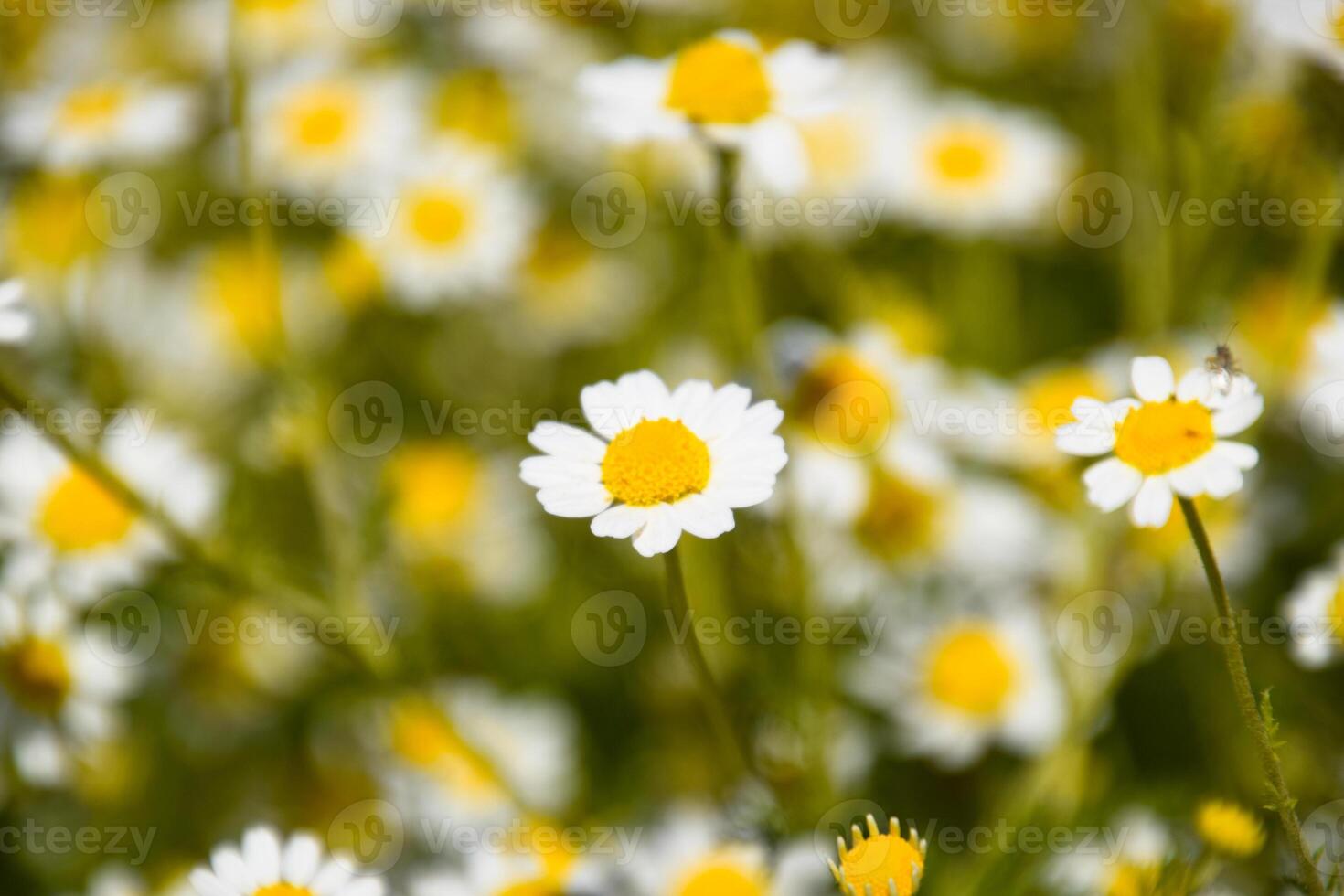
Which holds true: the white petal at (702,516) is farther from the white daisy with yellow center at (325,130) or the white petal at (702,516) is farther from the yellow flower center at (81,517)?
the white daisy with yellow center at (325,130)

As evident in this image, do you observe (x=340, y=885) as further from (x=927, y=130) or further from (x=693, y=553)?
(x=927, y=130)

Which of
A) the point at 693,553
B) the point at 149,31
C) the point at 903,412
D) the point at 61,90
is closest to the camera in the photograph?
the point at 903,412

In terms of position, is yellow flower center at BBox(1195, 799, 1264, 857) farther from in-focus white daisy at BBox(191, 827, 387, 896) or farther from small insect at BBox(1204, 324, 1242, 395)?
in-focus white daisy at BBox(191, 827, 387, 896)

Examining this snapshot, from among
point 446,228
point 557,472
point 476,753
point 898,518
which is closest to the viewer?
point 557,472

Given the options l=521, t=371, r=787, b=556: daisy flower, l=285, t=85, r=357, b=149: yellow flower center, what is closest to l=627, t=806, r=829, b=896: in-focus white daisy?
l=521, t=371, r=787, b=556: daisy flower

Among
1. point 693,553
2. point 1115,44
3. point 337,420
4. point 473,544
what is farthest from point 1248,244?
point 337,420

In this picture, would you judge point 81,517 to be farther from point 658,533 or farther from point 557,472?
point 658,533

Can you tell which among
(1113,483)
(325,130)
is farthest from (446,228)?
(1113,483)

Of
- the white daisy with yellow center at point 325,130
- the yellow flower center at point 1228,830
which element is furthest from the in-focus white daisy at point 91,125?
the yellow flower center at point 1228,830
